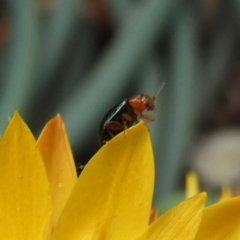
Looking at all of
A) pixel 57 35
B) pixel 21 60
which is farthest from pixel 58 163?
pixel 57 35

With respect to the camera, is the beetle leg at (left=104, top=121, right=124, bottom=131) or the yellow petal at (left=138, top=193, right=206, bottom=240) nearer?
the yellow petal at (left=138, top=193, right=206, bottom=240)

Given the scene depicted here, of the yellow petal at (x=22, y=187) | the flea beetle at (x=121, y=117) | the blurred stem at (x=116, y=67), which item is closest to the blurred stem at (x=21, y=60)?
the blurred stem at (x=116, y=67)

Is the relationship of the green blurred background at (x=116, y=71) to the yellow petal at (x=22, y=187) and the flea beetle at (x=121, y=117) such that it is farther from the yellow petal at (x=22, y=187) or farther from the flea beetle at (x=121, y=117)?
the yellow petal at (x=22, y=187)

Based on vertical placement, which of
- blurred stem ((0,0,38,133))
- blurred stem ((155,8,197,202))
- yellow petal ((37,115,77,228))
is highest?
blurred stem ((0,0,38,133))

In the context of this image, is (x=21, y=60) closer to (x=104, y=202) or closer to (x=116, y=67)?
(x=116, y=67)

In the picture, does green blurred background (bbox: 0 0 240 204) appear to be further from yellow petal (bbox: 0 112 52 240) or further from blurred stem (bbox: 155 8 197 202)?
yellow petal (bbox: 0 112 52 240)

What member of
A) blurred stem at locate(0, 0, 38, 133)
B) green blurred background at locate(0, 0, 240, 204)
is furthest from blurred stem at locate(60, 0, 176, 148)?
blurred stem at locate(0, 0, 38, 133)

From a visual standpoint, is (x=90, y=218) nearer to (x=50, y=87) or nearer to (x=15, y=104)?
(x=15, y=104)
